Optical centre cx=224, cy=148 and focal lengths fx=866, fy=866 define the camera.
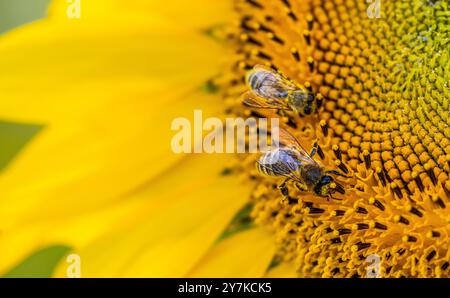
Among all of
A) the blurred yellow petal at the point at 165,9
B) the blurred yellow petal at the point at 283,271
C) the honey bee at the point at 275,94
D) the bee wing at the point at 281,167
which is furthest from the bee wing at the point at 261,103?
the blurred yellow petal at the point at 283,271

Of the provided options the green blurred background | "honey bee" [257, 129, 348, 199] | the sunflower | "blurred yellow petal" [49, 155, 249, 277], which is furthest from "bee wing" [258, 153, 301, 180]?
the green blurred background

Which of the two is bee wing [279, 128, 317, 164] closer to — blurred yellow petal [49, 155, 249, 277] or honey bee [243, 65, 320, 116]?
honey bee [243, 65, 320, 116]

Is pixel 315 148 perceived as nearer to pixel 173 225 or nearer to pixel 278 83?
pixel 278 83

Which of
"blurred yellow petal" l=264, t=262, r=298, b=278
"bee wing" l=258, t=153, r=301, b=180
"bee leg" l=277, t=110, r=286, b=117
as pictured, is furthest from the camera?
"blurred yellow petal" l=264, t=262, r=298, b=278

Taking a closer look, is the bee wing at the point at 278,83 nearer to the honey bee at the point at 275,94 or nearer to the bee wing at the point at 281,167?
the honey bee at the point at 275,94

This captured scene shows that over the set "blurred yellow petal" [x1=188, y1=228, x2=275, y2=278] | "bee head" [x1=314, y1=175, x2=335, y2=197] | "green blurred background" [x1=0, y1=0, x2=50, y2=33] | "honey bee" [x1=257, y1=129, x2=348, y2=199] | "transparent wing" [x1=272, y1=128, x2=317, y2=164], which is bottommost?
"blurred yellow petal" [x1=188, y1=228, x2=275, y2=278]
